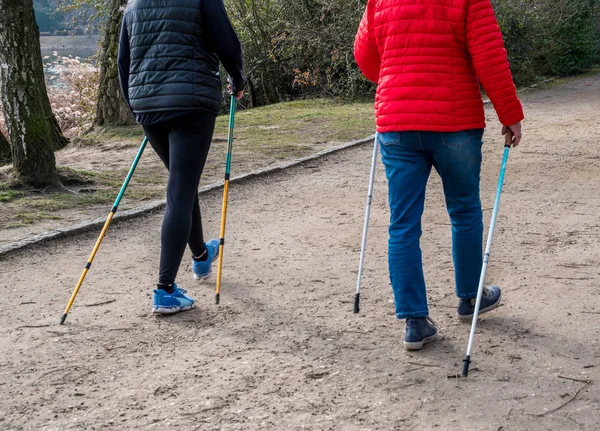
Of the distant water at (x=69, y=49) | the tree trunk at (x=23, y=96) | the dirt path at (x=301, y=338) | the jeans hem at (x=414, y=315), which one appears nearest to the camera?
the dirt path at (x=301, y=338)

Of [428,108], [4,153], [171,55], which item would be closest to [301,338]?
[428,108]

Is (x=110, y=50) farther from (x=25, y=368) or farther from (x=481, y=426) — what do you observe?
(x=481, y=426)

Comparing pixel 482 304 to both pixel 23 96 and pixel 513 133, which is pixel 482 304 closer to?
pixel 513 133

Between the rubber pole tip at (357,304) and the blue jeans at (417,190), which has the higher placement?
the blue jeans at (417,190)

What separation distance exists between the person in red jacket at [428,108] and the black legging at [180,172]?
1.07 metres

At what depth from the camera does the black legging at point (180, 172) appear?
16.5 ft

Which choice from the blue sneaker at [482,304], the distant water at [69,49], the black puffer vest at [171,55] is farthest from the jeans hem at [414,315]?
the distant water at [69,49]

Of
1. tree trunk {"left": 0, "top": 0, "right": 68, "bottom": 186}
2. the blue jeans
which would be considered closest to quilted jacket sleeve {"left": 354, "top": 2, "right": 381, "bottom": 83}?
the blue jeans

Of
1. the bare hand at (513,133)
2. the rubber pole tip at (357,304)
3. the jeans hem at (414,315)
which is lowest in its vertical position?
the rubber pole tip at (357,304)

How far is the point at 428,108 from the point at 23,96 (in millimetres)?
5472

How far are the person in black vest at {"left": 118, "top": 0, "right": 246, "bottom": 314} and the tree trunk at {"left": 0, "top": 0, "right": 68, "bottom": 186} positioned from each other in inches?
145

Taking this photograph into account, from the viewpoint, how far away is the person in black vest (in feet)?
16.1

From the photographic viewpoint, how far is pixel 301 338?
4.67 meters

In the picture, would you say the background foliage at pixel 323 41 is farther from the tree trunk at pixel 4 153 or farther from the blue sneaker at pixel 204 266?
the blue sneaker at pixel 204 266
